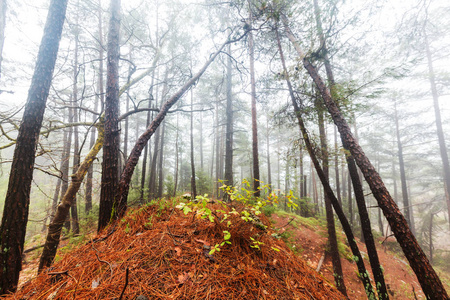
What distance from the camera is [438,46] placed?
10.6 m

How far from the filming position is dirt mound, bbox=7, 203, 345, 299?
1.39m

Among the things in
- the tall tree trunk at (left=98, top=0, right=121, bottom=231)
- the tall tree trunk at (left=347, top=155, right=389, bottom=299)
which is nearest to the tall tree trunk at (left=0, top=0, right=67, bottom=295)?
the tall tree trunk at (left=98, top=0, right=121, bottom=231)

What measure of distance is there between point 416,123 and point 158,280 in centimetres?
1994

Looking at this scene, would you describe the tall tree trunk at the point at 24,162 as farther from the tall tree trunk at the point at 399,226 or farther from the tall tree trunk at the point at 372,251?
the tall tree trunk at the point at 372,251

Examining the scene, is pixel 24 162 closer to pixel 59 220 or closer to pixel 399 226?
pixel 59 220

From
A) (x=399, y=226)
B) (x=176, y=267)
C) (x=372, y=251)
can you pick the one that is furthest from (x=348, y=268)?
(x=176, y=267)

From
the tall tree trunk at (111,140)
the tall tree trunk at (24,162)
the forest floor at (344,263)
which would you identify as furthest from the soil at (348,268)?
the tall tree trunk at (24,162)

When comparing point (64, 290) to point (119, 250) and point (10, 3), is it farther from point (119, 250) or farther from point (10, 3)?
point (10, 3)

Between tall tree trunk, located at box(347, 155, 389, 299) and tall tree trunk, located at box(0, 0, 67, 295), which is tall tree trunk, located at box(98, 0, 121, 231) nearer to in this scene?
tall tree trunk, located at box(0, 0, 67, 295)

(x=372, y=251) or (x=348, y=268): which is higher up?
(x=372, y=251)

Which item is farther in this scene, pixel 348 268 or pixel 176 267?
pixel 348 268

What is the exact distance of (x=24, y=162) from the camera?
208cm

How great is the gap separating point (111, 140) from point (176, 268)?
245 cm

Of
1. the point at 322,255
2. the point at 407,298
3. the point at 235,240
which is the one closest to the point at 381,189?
the point at 235,240
